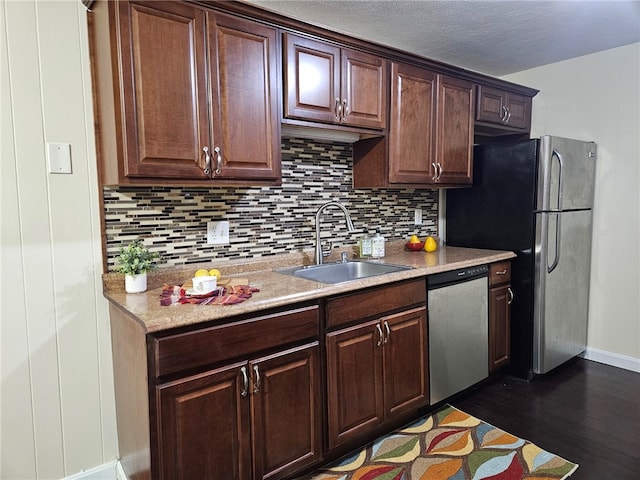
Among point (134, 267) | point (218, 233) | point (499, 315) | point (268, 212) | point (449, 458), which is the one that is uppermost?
point (268, 212)

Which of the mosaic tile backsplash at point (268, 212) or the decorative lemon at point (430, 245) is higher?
the mosaic tile backsplash at point (268, 212)

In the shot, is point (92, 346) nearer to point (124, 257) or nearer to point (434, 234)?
point (124, 257)

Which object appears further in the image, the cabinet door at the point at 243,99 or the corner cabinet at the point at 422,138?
the corner cabinet at the point at 422,138

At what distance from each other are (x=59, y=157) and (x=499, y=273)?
102 inches

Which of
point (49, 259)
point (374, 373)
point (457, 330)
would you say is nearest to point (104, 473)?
point (49, 259)

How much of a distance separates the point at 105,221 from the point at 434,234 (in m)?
2.42

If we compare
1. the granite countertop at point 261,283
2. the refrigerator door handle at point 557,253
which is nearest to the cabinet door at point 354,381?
the granite countertop at point 261,283

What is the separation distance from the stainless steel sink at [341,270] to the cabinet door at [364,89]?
820 millimetres

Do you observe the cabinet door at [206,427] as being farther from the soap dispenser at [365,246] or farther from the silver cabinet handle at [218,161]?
the soap dispenser at [365,246]

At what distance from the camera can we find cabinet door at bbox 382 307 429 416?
2162 millimetres

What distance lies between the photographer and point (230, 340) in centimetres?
158

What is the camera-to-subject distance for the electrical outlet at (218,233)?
2166 millimetres

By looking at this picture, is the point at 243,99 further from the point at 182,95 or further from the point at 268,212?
the point at 268,212

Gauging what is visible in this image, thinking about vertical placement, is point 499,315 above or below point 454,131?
below
